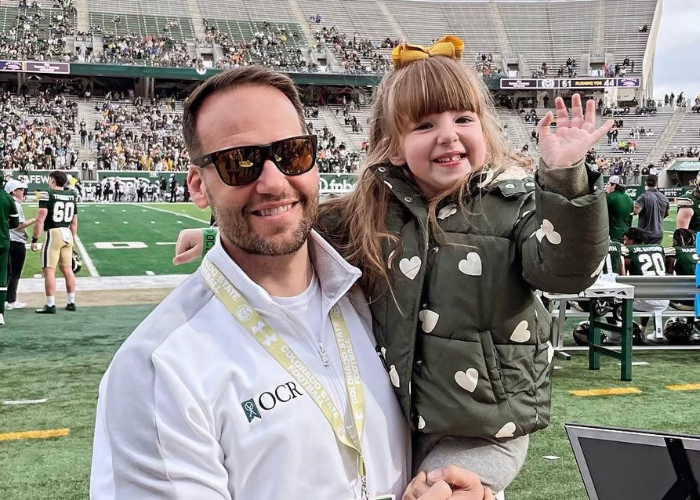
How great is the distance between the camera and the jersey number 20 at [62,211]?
8.82 m

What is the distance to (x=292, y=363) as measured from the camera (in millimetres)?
1533

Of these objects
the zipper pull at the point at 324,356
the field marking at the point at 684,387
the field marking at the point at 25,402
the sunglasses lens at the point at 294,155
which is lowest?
the field marking at the point at 25,402

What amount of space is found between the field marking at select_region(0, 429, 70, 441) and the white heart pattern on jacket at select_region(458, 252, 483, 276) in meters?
3.69

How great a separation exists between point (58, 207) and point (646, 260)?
6.78 meters

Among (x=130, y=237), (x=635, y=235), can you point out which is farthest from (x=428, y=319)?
(x=130, y=237)

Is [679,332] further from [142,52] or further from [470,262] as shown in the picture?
[142,52]

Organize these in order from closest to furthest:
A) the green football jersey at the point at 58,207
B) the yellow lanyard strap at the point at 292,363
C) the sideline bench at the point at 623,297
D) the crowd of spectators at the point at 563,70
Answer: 1. the yellow lanyard strap at the point at 292,363
2. the sideline bench at the point at 623,297
3. the green football jersey at the point at 58,207
4. the crowd of spectators at the point at 563,70

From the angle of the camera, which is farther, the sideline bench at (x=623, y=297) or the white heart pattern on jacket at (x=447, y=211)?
the sideline bench at (x=623, y=297)

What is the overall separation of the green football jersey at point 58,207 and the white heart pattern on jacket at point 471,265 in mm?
7998

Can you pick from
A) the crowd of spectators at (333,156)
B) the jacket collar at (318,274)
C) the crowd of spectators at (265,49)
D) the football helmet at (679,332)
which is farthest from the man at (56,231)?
the crowd of spectators at (265,49)

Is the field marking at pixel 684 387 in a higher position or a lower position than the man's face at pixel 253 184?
lower

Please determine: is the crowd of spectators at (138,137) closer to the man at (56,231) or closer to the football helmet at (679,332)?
the man at (56,231)

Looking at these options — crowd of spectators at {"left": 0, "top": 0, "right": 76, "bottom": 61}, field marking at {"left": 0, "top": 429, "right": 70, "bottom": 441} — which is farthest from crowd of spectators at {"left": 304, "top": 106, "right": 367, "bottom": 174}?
field marking at {"left": 0, "top": 429, "right": 70, "bottom": 441}

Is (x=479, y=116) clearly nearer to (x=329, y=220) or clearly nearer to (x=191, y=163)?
(x=329, y=220)
